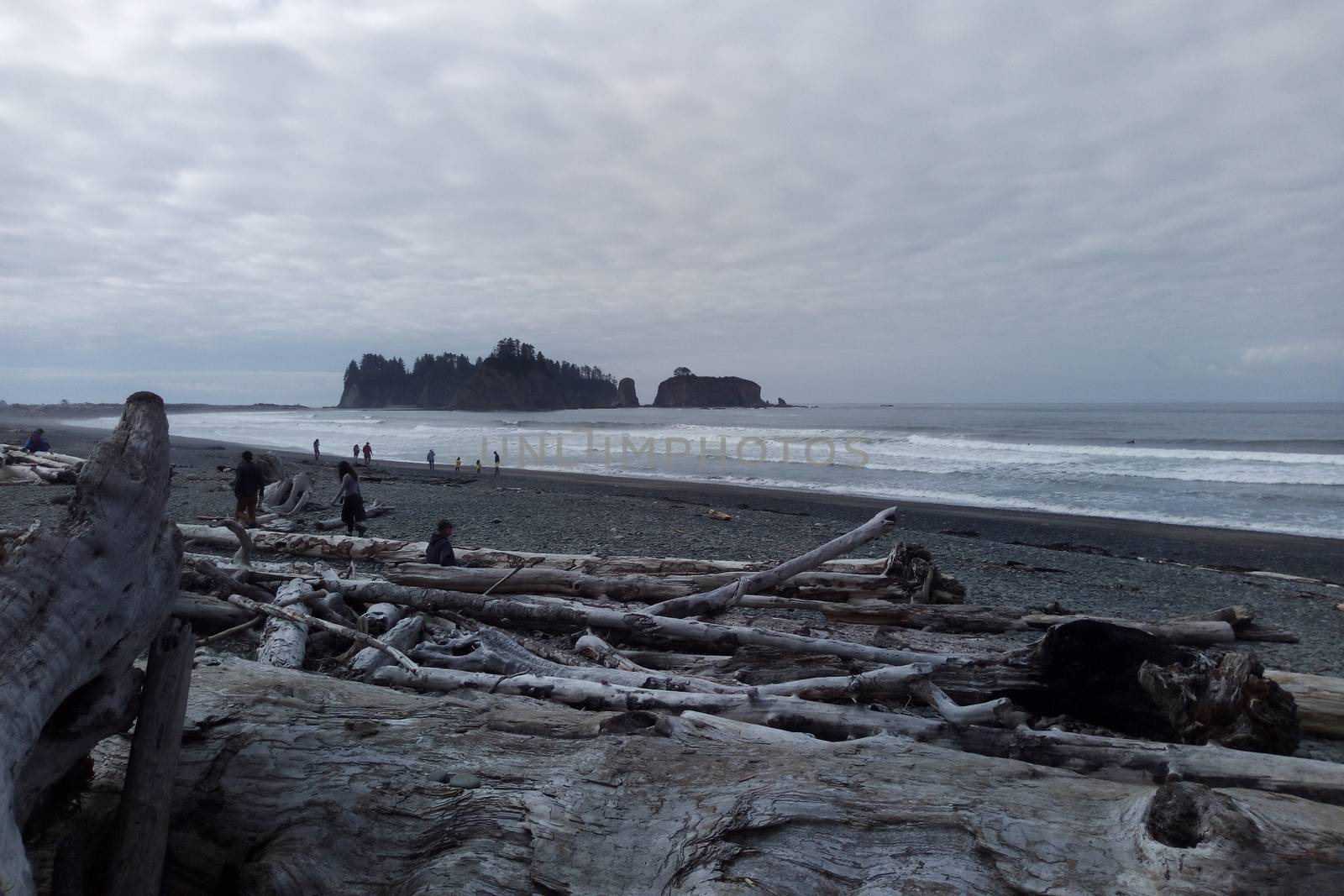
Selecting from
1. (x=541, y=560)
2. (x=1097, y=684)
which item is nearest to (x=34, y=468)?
(x=541, y=560)

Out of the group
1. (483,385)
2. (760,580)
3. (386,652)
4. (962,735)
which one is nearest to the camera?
(962,735)

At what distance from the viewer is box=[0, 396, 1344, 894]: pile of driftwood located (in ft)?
6.23

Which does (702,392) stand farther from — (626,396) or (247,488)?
(247,488)

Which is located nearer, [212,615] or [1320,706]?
[1320,706]

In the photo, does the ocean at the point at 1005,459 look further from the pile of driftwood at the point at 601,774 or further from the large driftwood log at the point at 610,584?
the pile of driftwood at the point at 601,774

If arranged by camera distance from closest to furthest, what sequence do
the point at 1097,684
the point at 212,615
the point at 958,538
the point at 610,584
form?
the point at 1097,684
the point at 212,615
the point at 610,584
the point at 958,538

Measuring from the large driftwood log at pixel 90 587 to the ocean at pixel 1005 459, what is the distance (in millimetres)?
21488

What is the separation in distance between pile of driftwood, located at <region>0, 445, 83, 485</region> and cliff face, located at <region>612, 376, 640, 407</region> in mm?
142425

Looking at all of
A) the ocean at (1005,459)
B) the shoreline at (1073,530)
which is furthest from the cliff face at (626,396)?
the shoreline at (1073,530)

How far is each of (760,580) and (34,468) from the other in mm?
20125

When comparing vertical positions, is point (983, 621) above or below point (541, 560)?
below

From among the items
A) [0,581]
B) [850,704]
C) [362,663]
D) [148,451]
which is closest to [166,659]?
[0,581]

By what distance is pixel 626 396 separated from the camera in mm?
161625

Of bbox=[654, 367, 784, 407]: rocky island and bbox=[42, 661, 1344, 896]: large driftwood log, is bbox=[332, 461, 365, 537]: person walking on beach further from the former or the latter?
bbox=[654, 367, 784, 407]: rocky island
